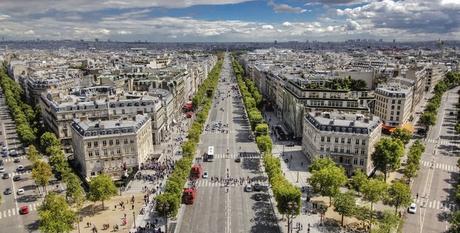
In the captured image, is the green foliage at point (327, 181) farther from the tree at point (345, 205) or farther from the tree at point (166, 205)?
the tree at point (166, 205)

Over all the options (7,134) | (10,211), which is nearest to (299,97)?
(10,211)

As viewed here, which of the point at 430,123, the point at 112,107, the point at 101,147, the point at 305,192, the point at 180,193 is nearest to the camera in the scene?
the point at 180,193

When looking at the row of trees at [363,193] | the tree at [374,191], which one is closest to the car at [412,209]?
the row of trees at [363,193]

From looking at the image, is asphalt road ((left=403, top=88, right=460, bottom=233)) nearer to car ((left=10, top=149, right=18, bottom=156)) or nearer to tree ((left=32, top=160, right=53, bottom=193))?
tree ((left=32, top=160, right=53, bottom=193))

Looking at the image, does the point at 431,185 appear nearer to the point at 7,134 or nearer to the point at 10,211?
the point at 10,211

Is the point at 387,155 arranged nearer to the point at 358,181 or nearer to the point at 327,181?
the point at 358,181

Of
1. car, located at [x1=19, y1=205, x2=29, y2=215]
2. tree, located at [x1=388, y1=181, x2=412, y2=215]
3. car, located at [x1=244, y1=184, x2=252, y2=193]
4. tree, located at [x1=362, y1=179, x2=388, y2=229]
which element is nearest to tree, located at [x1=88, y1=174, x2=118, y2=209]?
car, located at [x1=19, y1=205, x2=29, y2=215]

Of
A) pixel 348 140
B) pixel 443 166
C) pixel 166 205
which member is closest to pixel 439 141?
pixel 443 166
